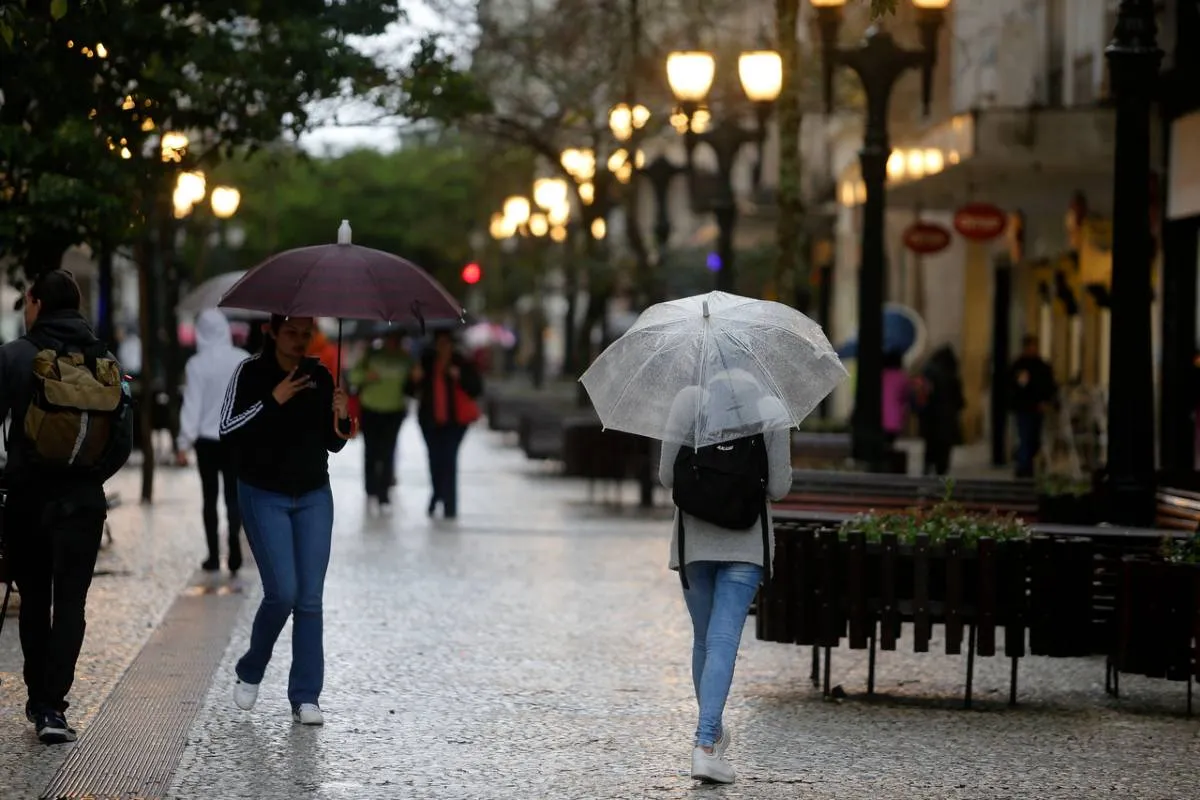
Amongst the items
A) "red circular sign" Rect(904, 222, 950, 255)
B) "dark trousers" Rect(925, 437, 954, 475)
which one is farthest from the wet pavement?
"red circular sign" Rect(904, 222, 950, 255)

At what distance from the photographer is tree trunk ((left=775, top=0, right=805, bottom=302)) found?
19.0 meters

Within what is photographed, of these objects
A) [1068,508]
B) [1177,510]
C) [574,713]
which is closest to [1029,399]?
[1068,508]

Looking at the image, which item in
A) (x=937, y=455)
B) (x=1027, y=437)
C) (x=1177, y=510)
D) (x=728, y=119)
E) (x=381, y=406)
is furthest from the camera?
(x=937, y=455)

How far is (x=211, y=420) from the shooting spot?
46.8ft

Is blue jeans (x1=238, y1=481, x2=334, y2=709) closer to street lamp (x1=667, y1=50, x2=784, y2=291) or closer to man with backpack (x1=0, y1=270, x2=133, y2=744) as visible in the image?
man with backpack (x1=0, y1=270, x2=133, y2=744)

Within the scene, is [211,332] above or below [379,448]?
above

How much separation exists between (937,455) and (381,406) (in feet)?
28.5

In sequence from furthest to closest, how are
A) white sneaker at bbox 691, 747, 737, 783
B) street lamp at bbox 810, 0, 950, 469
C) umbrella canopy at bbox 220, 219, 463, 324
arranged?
1. street lamp at bbox 810, 0, 950, 469
2. umbrella canopy at bbox 220, 219, 463, 324
3. white sneaker at bbox 691, 747, 737, 783

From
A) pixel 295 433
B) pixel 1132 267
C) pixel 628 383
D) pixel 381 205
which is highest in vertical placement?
pixel 381 205

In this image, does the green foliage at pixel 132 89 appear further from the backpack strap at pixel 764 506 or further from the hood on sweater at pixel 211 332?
the backpack strap at pixel 764 506

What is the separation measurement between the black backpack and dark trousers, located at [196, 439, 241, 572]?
6.77 meters

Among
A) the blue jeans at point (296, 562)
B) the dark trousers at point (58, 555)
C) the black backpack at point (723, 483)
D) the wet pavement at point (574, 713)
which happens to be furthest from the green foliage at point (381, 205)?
the black backpack at point (723, 483)

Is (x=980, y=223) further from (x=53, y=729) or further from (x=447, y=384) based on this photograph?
(x=53, y=729)

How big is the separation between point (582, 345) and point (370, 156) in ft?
165
